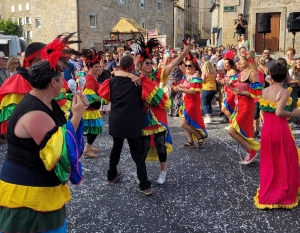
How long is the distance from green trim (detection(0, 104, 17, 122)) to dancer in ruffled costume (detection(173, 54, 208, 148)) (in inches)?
138

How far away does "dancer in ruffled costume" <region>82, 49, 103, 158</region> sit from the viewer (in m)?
5.75

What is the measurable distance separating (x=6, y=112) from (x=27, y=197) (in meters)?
1.76

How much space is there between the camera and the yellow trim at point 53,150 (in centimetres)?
202

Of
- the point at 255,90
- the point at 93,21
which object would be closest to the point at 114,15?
the point at 93,21

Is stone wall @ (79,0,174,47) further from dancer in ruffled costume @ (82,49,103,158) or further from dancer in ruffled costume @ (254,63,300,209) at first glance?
dancer in ruffled costume @ (254,63,300,209)

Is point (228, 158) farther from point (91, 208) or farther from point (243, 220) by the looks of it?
point (91, 208)

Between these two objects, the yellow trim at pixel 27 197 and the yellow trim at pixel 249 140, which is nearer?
the yellow trim at pixel 27 197

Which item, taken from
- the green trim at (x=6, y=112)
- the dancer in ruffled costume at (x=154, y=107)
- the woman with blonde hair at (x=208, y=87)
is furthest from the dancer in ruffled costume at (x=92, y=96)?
the woman with blonde hair at (x=208, y=87)

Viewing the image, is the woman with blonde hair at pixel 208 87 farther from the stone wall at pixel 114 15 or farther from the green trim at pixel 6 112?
the stone wall at pixel 114 15

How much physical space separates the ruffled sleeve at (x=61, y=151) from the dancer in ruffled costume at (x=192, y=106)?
4480 millimetres

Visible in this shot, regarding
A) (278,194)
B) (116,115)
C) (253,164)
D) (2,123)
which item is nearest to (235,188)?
A: (278,194)

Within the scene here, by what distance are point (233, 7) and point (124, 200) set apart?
15.1 m

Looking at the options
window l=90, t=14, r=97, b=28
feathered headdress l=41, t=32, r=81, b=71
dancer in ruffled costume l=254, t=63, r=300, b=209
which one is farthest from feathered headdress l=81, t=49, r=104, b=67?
window l=90, t=14, r=97, b=28

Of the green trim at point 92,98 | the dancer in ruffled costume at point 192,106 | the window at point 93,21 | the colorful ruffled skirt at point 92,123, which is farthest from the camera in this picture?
the window at point 93,21
